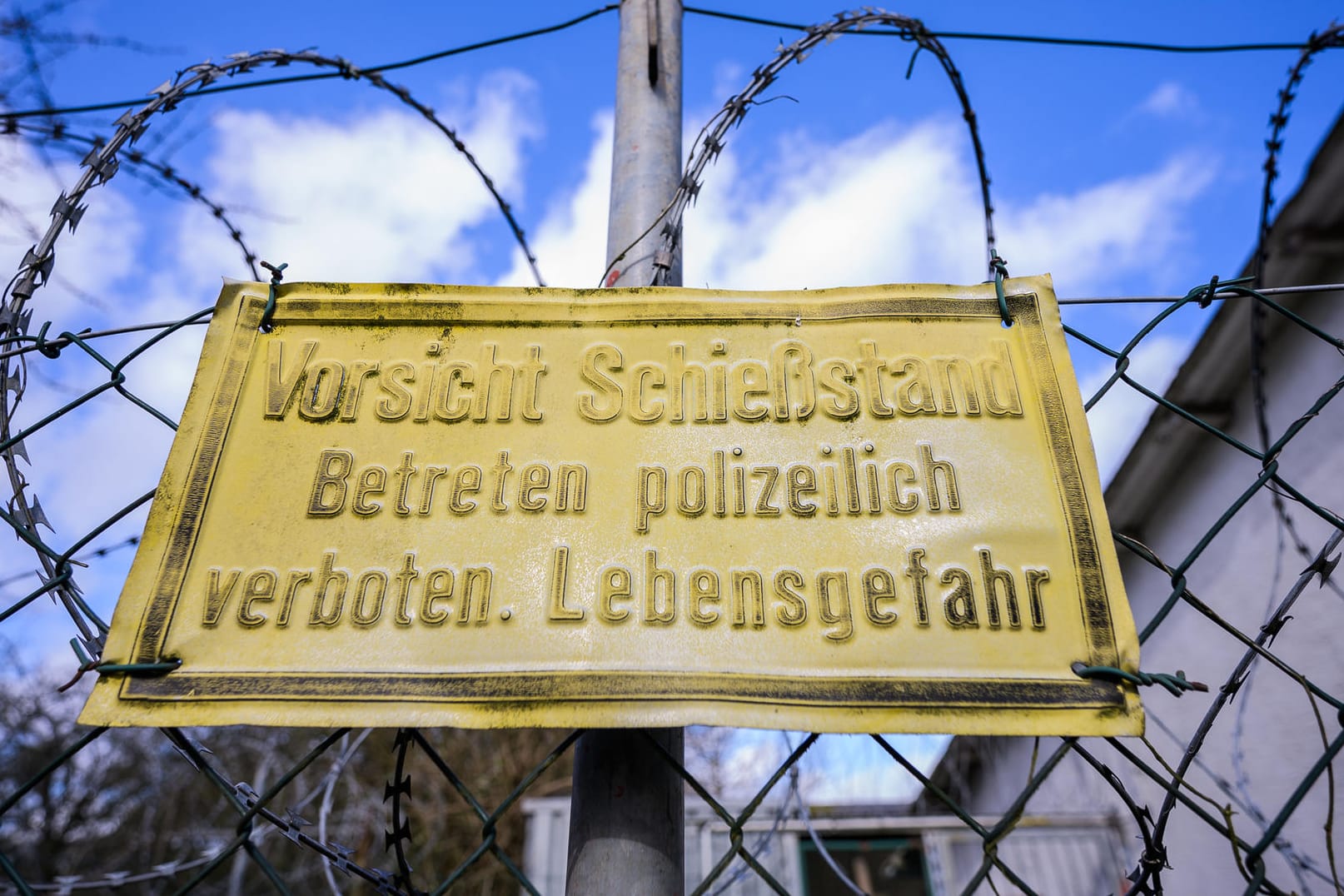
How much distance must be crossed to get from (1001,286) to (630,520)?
0.82 meters

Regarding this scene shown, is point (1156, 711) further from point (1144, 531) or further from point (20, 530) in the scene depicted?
point (20, 530)

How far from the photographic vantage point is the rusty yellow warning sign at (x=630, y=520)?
1.17m

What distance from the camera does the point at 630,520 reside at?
51.4 inches

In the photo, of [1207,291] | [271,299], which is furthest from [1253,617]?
[271,299]

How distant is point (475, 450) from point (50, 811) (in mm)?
16656

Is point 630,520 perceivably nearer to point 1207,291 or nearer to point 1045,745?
point 1207,291

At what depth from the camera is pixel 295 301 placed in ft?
5.01

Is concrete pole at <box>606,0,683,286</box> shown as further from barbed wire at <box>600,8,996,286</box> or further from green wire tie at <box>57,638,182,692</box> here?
green wire tie at <box>57,638,182,692</box>

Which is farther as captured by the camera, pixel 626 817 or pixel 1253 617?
pixel 1253 617

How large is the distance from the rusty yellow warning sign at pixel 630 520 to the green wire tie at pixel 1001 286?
0.01 metres

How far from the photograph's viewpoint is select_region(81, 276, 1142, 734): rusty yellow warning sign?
1172 mm

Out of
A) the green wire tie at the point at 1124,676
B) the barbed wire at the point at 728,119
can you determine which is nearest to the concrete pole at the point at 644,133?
the barbed wire at the point at 728,119

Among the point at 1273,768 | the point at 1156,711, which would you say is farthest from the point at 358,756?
the point at 1273,768

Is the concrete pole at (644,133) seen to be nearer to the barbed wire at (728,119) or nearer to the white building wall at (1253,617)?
the barbed wire at (728,119)
